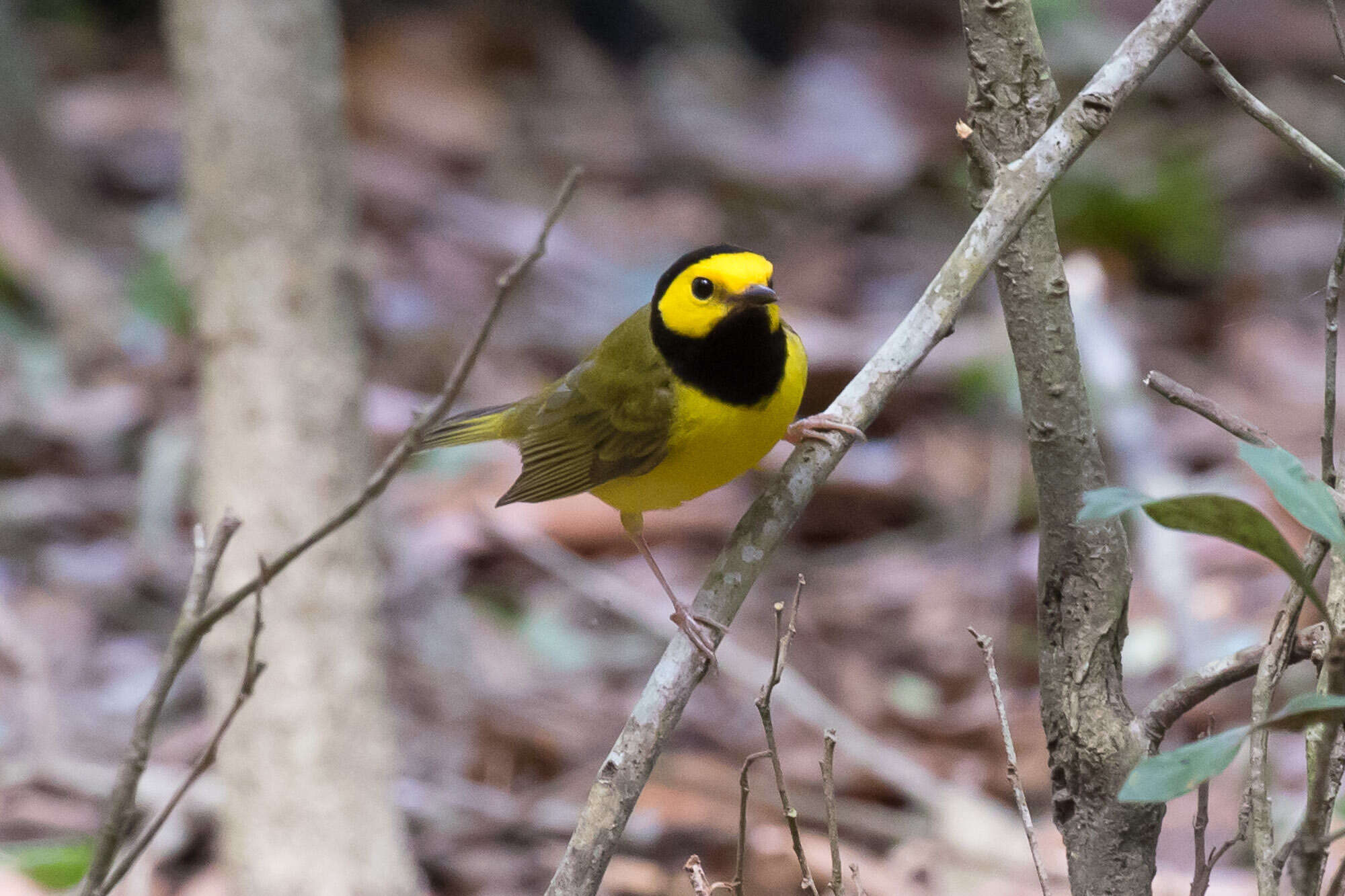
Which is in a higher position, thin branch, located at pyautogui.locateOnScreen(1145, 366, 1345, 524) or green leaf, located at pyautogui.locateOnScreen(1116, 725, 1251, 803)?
thin branch, located at pyautogui.locateOnScreen(1145, 366, 1345, 524)

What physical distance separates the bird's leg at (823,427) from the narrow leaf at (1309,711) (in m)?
0.90

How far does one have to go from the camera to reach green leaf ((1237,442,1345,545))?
4.22 ft

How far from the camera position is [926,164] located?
8484 mm

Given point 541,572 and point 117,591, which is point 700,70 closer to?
point 541,572

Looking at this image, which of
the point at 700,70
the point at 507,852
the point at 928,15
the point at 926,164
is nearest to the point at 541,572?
the point at 507,852

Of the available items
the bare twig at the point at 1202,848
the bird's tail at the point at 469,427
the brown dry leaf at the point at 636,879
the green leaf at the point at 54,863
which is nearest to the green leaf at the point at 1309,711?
the bare twig at the point at 1202,848

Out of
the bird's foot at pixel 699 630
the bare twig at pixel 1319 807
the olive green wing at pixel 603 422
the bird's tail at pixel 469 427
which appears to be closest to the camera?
the bare twig at pixel 1319 807

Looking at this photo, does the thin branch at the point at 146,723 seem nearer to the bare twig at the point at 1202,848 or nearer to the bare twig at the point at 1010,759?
the bare twig at the point at 1010,759

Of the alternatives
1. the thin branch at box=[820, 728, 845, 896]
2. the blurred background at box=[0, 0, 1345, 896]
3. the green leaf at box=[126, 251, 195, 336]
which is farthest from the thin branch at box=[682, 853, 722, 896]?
the green leaf at box=[126, 251, 195, 336]

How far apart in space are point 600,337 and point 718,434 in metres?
4.26

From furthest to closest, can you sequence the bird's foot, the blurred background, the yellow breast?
the blurred background
the yellow breast
the bird's foot

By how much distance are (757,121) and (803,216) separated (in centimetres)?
114

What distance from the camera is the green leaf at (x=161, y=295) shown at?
22.0 ft

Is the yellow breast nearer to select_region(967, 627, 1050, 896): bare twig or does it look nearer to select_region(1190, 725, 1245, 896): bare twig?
select_region(967, 627, 1050, 896): bare twig
